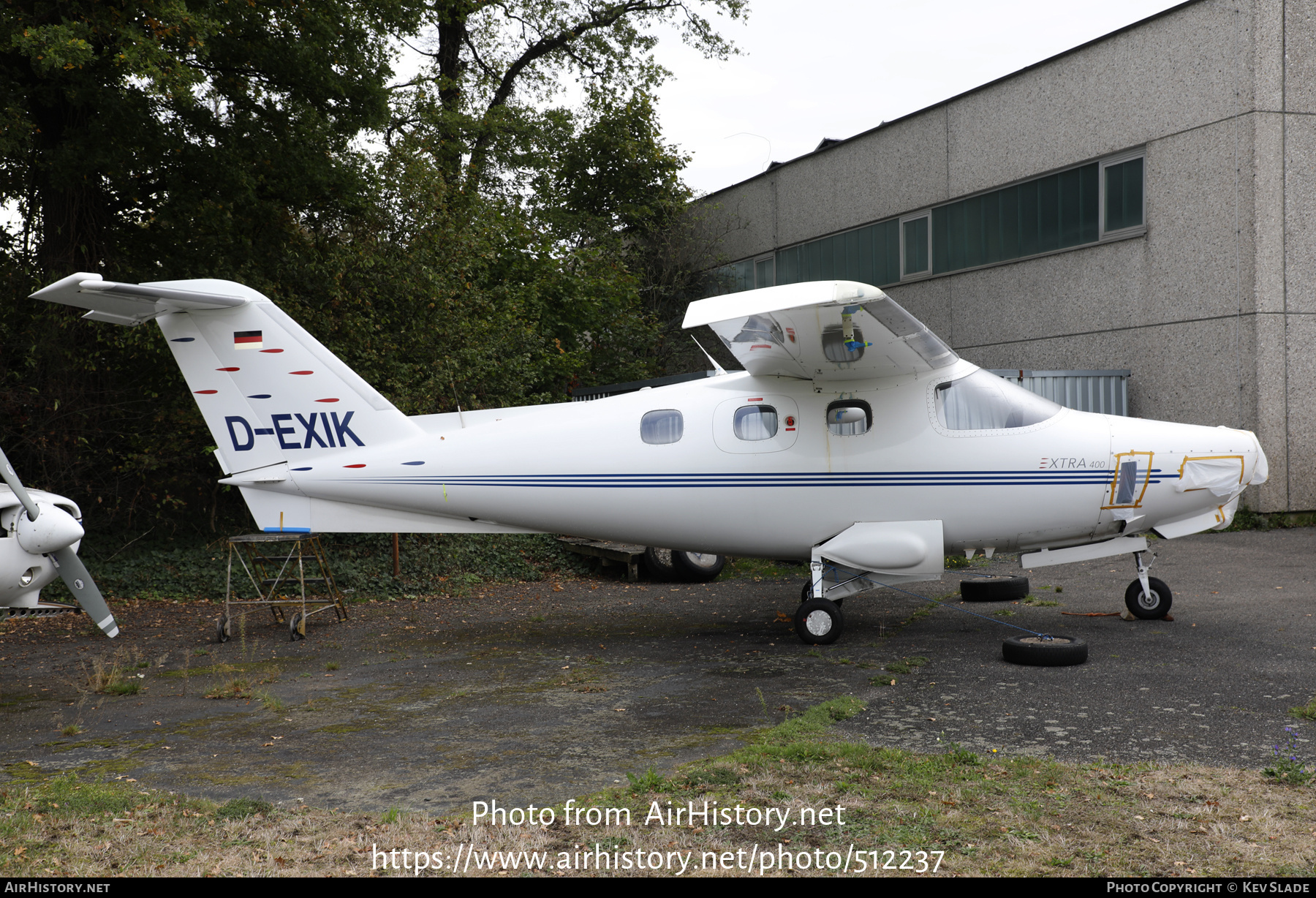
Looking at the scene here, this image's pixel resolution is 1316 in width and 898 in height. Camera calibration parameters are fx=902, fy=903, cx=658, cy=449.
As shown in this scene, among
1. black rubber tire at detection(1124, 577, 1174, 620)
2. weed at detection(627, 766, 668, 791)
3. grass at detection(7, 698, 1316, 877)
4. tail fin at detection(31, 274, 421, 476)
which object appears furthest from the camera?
black rubber tire at detection(1124, 577, 1174, 620)

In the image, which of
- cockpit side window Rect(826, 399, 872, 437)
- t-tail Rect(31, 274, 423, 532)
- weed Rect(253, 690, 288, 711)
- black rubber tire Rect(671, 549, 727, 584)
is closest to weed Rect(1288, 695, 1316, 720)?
cockpit side window Rect(826, 399, 872, 437)

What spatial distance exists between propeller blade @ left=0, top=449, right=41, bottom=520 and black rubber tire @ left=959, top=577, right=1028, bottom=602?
28.7 feet

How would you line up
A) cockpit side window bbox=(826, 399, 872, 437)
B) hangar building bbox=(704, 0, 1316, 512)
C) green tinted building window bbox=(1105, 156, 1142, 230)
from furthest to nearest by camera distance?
green tinted building window bbox=(1105, 156, 1142, 230)
hangar building bbox=(704, 0, 1316, 512)
cockpit side window bbox=(826, 399, 872, 437)

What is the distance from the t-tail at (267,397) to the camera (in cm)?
792

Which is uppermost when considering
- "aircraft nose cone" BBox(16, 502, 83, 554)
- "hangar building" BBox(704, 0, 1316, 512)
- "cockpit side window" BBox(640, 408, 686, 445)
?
"hangar building" BBox(704, 0, 1316, 512)

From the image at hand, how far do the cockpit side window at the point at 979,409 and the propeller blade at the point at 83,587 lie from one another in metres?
6.70

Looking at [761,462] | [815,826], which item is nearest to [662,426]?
[761,462]

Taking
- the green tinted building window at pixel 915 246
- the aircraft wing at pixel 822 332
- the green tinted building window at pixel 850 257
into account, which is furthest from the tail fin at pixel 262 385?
the green tinted building window at pixel 915 246

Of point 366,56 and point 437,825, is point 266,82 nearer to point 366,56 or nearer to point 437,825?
point 366,56

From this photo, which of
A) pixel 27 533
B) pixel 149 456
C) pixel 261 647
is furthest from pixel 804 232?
pixel 27 533

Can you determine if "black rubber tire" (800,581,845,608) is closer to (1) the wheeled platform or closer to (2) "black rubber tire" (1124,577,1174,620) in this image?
(2) "black rubber tire" (1124,577,1174,620)

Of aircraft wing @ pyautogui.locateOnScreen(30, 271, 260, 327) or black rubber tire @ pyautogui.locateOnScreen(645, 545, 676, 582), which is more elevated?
aircraft wing @ pyautogui.locateOnScreen(30, 271, 260, 327)

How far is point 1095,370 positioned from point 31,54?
15368mm

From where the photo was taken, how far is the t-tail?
7.92 m
